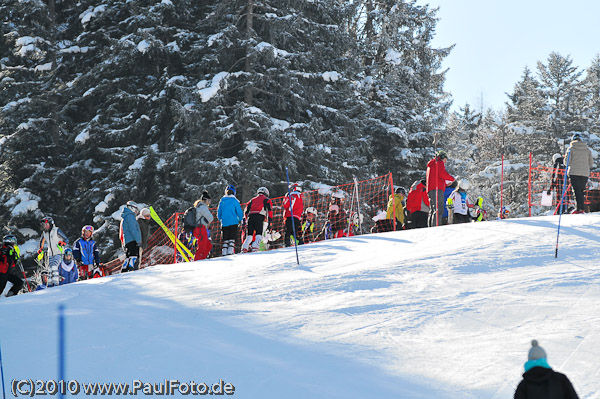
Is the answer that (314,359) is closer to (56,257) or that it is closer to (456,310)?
(456,310)

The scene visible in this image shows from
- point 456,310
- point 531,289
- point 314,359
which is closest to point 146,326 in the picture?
point 314,359

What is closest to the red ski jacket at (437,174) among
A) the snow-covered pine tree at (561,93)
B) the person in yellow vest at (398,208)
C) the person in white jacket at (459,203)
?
the person in white jacket at (459,203)

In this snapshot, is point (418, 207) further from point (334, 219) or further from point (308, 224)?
point (308, 224)

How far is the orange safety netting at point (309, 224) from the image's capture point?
16.8 meters

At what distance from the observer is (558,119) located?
39.3m

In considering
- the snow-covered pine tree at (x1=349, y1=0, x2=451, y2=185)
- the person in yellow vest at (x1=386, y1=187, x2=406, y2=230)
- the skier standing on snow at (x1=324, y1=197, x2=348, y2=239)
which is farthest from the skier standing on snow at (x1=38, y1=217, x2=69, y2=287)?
the snow-covered pine tree at (x1=349, y1=0, x2=451, y2=185)

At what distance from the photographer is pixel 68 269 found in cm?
1308

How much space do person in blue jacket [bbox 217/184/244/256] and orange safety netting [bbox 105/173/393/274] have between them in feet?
5.77

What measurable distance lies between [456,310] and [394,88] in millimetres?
24360

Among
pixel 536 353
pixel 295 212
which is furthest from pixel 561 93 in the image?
pixel 536 353

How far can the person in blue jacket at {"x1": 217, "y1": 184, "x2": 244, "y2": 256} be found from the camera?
562 inches

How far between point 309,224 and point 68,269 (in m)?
6.15

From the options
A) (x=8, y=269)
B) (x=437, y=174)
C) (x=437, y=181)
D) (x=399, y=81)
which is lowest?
(x=8, y=269)

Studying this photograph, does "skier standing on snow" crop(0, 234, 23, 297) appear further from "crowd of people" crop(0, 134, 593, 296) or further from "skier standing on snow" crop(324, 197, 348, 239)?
"skier standing on snow" crop(324, 197, 348, 239)
